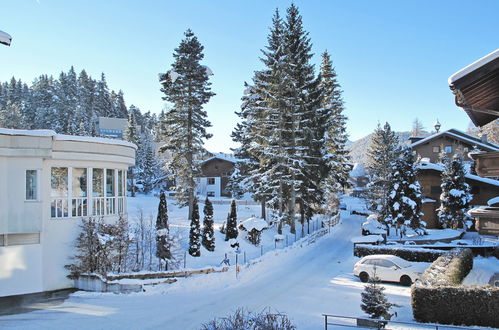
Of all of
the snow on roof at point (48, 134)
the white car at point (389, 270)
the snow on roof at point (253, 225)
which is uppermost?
the snow on roof at point (48, 134)

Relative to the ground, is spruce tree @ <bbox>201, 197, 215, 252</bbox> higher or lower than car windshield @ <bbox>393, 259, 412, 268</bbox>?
higher

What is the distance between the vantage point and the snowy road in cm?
1493

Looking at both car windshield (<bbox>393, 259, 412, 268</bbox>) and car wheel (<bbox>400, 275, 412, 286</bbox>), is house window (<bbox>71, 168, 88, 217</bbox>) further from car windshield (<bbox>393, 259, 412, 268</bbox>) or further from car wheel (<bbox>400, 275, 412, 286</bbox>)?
car wheel (<bbox>400, 275, 412, 286</bbox>)

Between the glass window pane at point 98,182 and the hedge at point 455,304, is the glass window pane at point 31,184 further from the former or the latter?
the hedge at point 455,304

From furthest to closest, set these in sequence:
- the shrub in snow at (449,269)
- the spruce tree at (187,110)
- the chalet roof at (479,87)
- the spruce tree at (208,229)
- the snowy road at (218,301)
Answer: the spruce tree at (187,110) < the spruce tree at (208,229) < the shrub in snow at (449,269) < the snowy road at (218,301) < the chalet roof at (479,87)

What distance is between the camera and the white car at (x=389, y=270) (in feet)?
67.7

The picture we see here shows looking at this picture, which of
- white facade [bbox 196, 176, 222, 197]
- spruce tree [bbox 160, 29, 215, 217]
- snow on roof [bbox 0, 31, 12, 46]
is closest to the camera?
snow on roof [bbox 0, 31, 12, 46]

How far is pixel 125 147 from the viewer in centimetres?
2289

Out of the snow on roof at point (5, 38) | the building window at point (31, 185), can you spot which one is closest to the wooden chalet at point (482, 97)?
the snow on roof at point (5, 38)

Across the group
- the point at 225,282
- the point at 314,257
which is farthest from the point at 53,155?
the point at 314,257

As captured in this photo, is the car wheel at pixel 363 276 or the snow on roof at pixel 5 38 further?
the car wheel at pixel 363 276

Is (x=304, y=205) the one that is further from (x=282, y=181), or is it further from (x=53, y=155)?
(x=53, y=155)

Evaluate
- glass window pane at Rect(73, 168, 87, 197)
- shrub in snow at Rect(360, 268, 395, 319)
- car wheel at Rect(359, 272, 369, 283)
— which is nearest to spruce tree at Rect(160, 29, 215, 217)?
glass window pane at Rect(73, 168, 87, 197)

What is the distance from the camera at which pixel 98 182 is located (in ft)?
71.1
